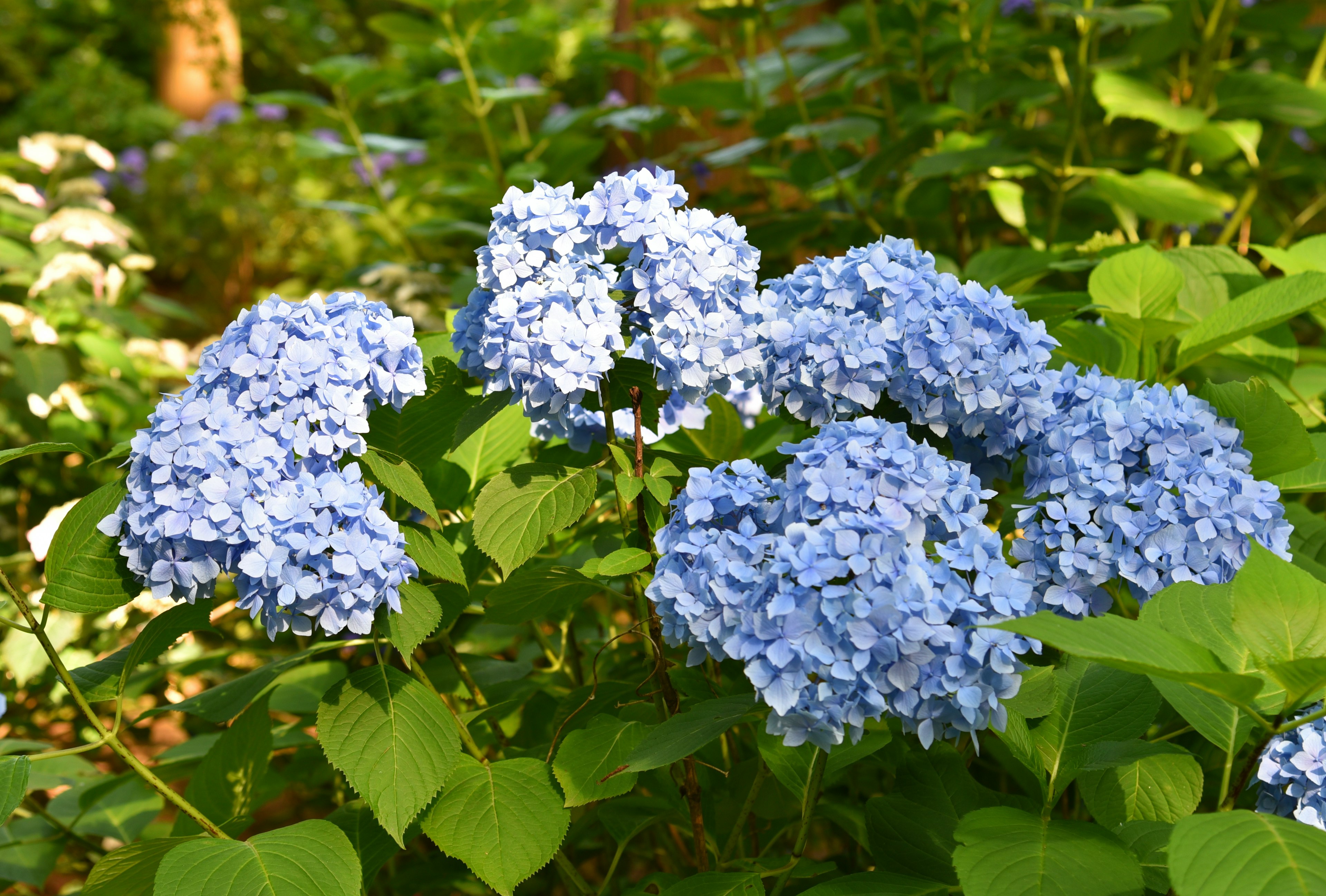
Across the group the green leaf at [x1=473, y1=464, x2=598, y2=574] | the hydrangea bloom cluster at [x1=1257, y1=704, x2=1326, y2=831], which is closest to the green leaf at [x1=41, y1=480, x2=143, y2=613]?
the green leaf at [x1=473, y1=464, x2=598, y2=574]

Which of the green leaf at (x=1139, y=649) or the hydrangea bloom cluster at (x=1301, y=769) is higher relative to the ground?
the green leaf at (x=1139, y=649)

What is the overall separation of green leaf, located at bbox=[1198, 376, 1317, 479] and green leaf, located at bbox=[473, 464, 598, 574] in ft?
2.60

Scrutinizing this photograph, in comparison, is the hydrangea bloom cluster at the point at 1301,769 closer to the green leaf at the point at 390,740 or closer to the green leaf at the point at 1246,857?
the green leaf at the point at 1246,857

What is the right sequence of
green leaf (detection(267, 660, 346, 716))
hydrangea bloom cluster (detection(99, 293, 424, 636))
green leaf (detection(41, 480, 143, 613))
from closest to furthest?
hydrangea bloom cluster (detection(99, 293, 424, 636)) < green leaf (detection(41, 480, 143, 613)) < green leaf (detection(267, 660, 346, 716))

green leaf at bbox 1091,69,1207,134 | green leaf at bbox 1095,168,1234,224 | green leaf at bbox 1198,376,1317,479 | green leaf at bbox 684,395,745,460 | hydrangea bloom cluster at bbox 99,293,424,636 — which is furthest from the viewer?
green leaf at bbox 1091,69,1207,134

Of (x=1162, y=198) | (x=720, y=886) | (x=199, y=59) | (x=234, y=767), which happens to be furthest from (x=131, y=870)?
(x=199, y=59)

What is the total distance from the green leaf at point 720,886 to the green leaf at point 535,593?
1.14 feet

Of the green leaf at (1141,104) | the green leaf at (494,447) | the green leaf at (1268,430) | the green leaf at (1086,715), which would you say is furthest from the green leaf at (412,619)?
the green leaf at (1141,104)

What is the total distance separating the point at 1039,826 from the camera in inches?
39.7

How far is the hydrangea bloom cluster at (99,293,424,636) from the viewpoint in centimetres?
101

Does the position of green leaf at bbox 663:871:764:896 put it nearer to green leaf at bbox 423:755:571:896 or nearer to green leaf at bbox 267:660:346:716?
green leaf at bbox 423:755:571:896

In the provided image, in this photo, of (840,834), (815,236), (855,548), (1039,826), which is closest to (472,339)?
(855,548)

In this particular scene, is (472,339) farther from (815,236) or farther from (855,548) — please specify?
(815,236)

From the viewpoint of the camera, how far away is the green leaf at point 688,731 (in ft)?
3.32
